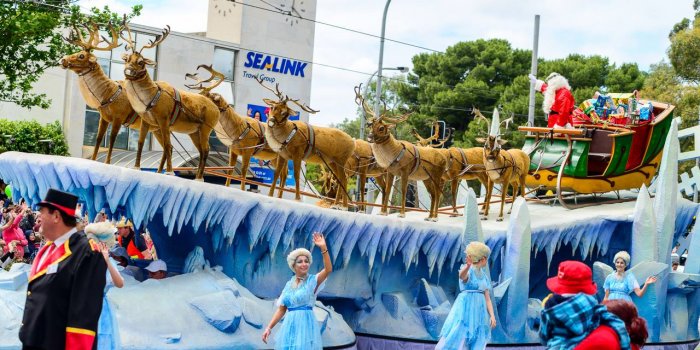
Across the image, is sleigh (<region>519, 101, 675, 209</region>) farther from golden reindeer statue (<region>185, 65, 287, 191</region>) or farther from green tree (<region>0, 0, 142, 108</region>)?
green tree (<region>0, 0, 142, 108</region>)

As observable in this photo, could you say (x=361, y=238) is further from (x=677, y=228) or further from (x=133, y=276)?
(x=677, y=228)

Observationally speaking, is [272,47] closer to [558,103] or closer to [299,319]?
[558,103]

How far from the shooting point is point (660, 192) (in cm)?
1266

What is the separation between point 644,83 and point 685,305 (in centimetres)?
2130

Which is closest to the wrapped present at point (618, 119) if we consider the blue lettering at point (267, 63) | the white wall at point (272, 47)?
the white wall at point (272, 47)

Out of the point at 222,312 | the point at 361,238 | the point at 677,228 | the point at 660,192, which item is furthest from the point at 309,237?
the point at 677,228

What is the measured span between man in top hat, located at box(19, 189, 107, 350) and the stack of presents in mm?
10843

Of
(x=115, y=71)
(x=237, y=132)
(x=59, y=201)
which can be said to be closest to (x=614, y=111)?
(x=237, y=132)

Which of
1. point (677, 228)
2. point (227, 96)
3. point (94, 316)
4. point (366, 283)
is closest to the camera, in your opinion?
point (94, 316)

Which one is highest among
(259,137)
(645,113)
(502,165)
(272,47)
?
(272,47)

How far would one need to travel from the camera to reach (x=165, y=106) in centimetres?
983

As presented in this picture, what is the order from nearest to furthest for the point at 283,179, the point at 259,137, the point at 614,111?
the point at 259,137 < the point at 283,179 < the point at 614,111

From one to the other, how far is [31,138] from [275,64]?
7.15 metres

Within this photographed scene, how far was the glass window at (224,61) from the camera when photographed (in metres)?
25.4
